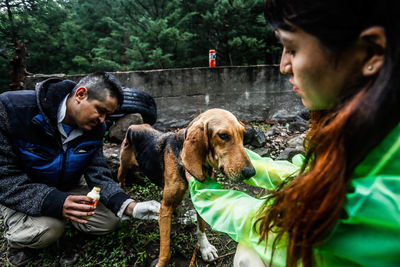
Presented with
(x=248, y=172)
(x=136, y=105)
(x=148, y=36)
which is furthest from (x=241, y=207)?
(x=148, y=36)

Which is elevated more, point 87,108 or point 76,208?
point 87,108

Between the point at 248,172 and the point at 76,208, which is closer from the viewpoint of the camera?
the point at 248,172

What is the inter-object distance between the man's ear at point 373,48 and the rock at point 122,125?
5.49 metres

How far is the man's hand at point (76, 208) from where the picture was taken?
2.37 meters

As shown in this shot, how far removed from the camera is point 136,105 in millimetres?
5578

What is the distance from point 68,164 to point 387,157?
10.1 ft

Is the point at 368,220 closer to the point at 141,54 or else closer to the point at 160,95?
the point at 160,95

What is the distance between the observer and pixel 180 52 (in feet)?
36.1

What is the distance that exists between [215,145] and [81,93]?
179cm

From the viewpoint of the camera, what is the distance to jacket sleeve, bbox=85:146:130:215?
107 inches

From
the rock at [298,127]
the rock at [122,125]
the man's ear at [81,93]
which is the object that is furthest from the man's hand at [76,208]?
the rock at [298,127]

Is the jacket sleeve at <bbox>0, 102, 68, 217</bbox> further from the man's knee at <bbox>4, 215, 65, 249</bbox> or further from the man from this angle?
the man's knee at <bbox>4, 215, 65, 249</bbox>

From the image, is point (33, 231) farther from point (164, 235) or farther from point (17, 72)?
point (17, 72)

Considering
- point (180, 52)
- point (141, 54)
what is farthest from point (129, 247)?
point (180, 52)
